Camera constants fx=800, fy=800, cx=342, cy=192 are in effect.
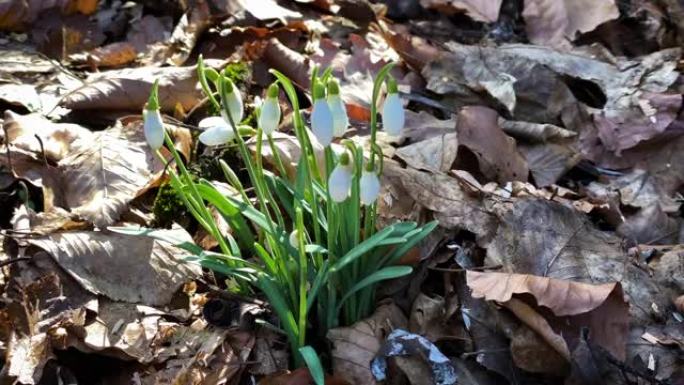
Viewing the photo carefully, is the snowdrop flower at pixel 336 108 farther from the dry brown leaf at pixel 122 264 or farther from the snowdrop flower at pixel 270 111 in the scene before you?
the dry brown leaf at pixel 122 264

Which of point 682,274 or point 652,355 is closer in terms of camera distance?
point 652,355

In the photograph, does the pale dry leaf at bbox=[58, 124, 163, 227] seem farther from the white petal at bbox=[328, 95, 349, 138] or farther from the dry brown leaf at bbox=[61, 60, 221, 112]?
the white petal at bbox=[328, 95, 349, 138]

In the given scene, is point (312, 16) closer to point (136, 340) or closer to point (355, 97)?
point (355, 97)

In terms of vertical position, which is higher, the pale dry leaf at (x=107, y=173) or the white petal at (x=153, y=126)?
the white petal at (x=153, y=126)

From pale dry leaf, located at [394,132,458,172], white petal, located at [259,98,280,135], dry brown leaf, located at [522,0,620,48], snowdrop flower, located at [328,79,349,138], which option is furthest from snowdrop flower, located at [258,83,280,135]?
dry brown leaf, located at [522,0,620,48]

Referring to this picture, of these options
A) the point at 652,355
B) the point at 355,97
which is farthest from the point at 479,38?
the point at 652,355

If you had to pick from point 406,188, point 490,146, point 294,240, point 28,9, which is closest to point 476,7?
point 490,146

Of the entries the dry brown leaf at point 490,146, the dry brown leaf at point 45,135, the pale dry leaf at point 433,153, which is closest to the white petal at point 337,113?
the pale dry leaf at point 433,153
